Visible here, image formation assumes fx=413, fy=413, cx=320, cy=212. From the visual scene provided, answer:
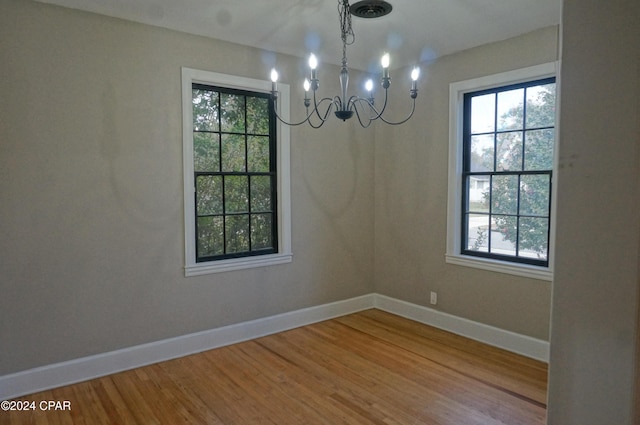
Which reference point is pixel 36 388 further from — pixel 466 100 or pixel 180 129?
pixel 466 100

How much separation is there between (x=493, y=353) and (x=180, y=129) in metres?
3.28

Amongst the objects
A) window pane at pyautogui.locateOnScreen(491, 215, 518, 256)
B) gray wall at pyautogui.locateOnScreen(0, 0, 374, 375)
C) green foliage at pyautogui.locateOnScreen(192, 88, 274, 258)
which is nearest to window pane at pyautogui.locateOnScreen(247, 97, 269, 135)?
green foliage at pyautogui.locateOnScreen(192, 88, 274, 258)

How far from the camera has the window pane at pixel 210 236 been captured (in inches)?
143

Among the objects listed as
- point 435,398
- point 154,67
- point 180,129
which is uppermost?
point 154,67

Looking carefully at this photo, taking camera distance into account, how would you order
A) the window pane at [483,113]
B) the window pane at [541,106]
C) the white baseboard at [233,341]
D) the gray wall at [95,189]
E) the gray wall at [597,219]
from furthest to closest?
the window pane at [483,113] < the window pane at [541,106] < the white baseboard at [233,341] < the gray wall at [95,189] < the gray wall at [597,219]

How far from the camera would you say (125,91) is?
10.4 ft

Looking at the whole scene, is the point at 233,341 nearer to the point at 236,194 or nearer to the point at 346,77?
the point at 236,194

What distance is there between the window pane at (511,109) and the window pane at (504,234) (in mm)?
809

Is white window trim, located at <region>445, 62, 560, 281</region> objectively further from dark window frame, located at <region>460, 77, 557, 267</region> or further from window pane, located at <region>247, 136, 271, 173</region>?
window pane, located at <region>247, 136, 271, 173</region>

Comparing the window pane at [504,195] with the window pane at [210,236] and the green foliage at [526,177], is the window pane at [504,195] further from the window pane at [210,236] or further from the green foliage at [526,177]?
the window pane at [210,236]

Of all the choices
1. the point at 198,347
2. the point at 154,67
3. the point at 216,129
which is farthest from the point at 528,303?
the point at 154,67

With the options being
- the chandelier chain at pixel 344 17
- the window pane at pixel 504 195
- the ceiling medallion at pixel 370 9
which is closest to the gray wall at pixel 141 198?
the window pane at pixel 504 195

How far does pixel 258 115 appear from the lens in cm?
393

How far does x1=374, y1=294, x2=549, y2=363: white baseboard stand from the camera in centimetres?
345
